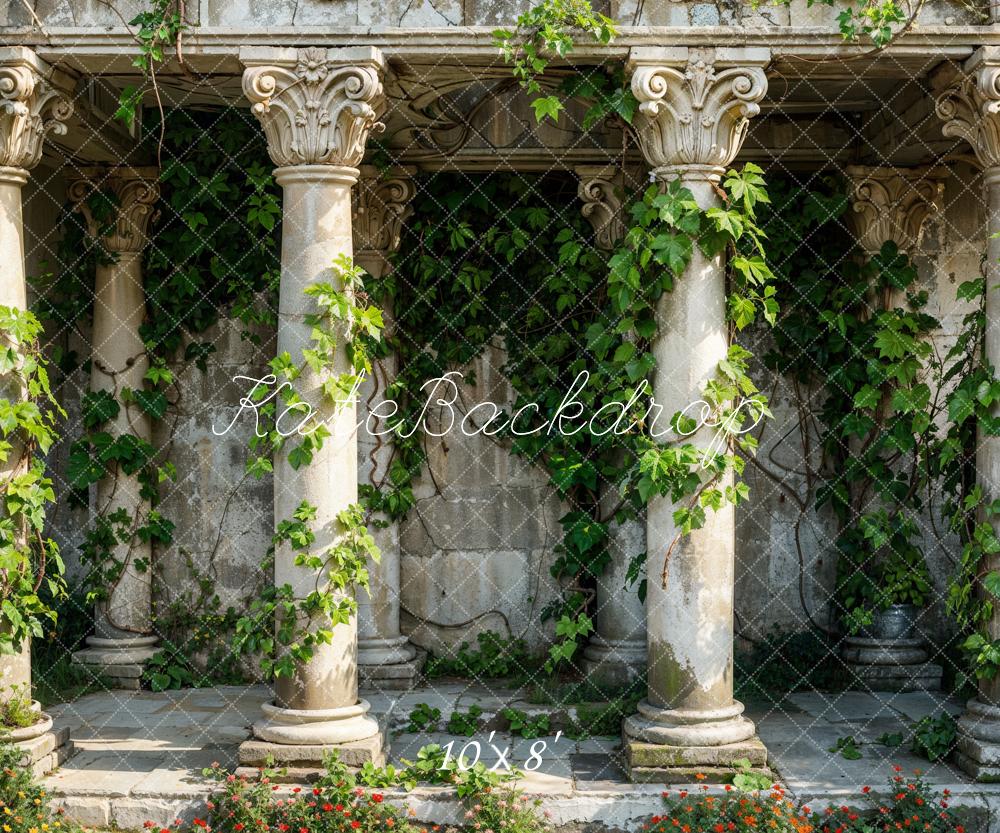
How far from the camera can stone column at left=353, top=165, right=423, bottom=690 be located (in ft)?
30.5

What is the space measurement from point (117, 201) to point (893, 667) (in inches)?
266

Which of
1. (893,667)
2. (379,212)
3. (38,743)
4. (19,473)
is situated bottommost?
(38,743)

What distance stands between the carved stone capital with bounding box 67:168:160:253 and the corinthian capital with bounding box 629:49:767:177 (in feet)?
13.7

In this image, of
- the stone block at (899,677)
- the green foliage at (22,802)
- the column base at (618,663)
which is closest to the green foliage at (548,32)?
the column base at (618,663)

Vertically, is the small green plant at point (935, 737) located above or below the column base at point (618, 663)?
below

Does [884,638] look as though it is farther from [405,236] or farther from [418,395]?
[405,236]

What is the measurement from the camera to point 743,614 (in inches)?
387

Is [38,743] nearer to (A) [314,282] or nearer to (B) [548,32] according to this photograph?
(A) [314,282]

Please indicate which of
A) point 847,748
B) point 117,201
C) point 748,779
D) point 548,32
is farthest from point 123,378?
point 847,748

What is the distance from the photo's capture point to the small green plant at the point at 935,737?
7465 millimetres

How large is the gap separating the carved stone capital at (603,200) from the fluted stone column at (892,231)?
1.85m

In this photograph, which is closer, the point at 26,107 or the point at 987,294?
the point at 26,107

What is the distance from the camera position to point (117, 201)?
949 centimetres

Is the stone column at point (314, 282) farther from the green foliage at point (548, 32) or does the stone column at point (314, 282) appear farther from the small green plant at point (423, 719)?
the small green plant at point (423, 719)
